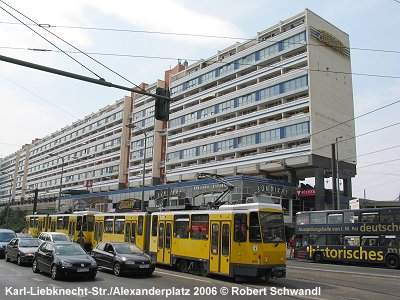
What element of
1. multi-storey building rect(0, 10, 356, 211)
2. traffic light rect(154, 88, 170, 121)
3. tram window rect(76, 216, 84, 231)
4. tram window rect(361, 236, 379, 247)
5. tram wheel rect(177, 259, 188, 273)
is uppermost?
multi-storey building rect(0, 10, 356, 211)

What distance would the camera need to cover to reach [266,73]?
59062 mm

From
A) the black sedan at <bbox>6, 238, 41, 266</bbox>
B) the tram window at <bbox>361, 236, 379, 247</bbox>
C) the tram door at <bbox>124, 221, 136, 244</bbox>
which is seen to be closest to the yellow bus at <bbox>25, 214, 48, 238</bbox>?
the tram door at <bbox>124, 221, 136, 244</bbox>

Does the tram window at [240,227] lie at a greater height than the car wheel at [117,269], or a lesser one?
greater

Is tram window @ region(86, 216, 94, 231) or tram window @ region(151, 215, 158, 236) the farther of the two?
tram window @ region(86, 216, 94, 231)

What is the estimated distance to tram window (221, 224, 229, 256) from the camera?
15.3 m

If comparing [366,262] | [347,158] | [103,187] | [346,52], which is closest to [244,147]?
[347,158]

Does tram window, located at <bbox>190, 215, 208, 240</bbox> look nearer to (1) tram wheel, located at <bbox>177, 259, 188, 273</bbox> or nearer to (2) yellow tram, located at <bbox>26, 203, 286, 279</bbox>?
(2) yellow tram, located at <bbox>26, 203, 286, 279</bbox>

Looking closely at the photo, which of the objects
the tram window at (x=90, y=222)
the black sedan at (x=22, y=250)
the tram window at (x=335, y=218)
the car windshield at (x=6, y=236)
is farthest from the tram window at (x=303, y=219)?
the car windshield at (x=6, y=236)

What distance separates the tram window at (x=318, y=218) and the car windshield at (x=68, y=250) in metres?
19.2

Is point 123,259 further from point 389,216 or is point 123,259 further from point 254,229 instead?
point 389,216

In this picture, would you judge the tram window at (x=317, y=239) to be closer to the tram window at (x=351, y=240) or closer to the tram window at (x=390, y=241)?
the tram window at (x=351, y=240)

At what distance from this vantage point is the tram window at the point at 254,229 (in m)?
14.7

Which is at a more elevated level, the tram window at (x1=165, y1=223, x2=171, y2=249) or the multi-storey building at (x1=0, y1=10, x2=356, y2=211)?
the multi-storey building at (x1=0, y1=10, x2=356, y2=211)

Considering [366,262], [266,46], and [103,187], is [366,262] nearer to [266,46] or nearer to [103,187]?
[266,46]
